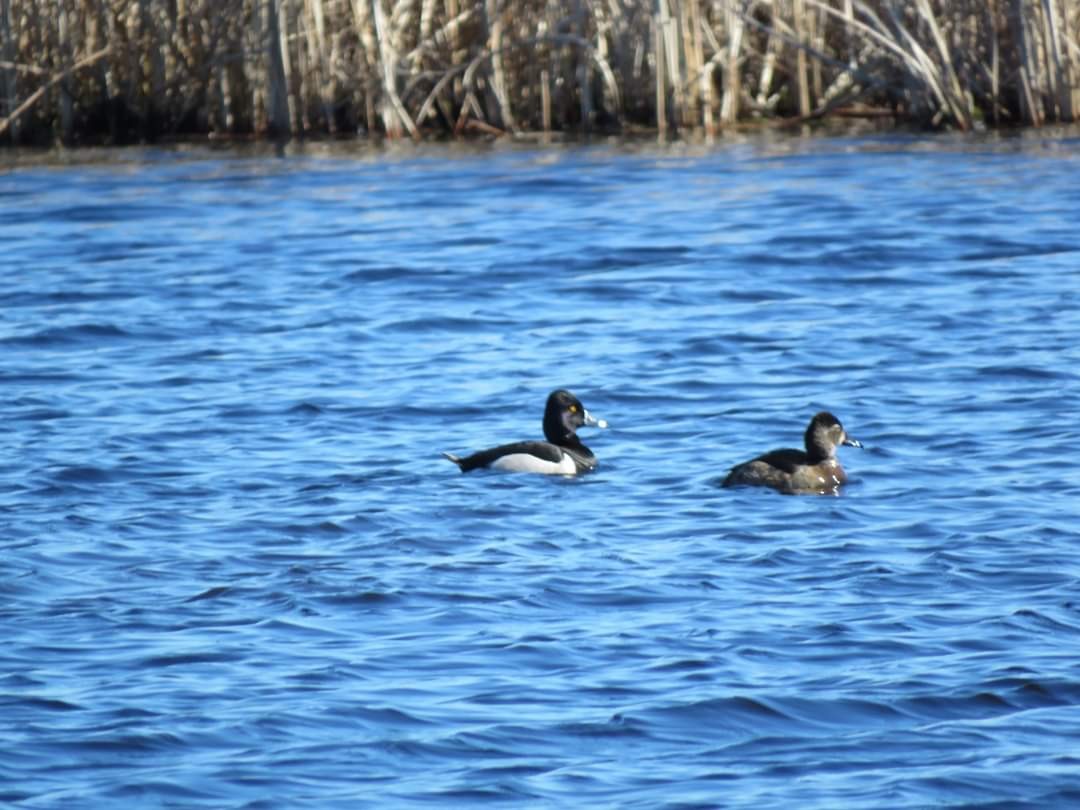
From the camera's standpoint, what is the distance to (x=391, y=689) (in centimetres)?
671

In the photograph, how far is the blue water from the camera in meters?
6.19

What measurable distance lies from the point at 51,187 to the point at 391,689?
1573 cm

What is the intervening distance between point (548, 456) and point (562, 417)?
0.64 meters

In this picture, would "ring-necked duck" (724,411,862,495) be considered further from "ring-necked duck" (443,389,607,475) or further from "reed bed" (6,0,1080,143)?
"reed bed" (6,0,1080,143)

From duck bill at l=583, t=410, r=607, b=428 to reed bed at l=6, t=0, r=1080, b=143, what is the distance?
32.1 ft

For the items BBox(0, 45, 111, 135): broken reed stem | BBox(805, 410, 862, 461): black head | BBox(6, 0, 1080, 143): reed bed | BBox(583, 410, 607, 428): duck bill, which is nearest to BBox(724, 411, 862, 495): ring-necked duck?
BBox(805, 410, 862, 461): black head

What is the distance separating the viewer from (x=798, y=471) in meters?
9.73

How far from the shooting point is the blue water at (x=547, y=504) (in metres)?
6.19

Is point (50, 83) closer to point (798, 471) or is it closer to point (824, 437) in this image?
point (824, 437)

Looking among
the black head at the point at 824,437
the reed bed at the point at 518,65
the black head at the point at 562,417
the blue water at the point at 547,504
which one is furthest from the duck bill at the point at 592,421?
the reed bed at the point at 518,65

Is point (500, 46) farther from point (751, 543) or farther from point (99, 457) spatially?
point (751, 543)

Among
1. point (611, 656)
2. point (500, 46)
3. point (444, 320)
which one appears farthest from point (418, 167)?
point (611, 656)

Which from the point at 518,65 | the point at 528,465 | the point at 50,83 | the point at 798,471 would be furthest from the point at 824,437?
the point at 50,83

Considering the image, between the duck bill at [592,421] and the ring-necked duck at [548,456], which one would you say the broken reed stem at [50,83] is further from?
the ring-necked duck at [548,456]
